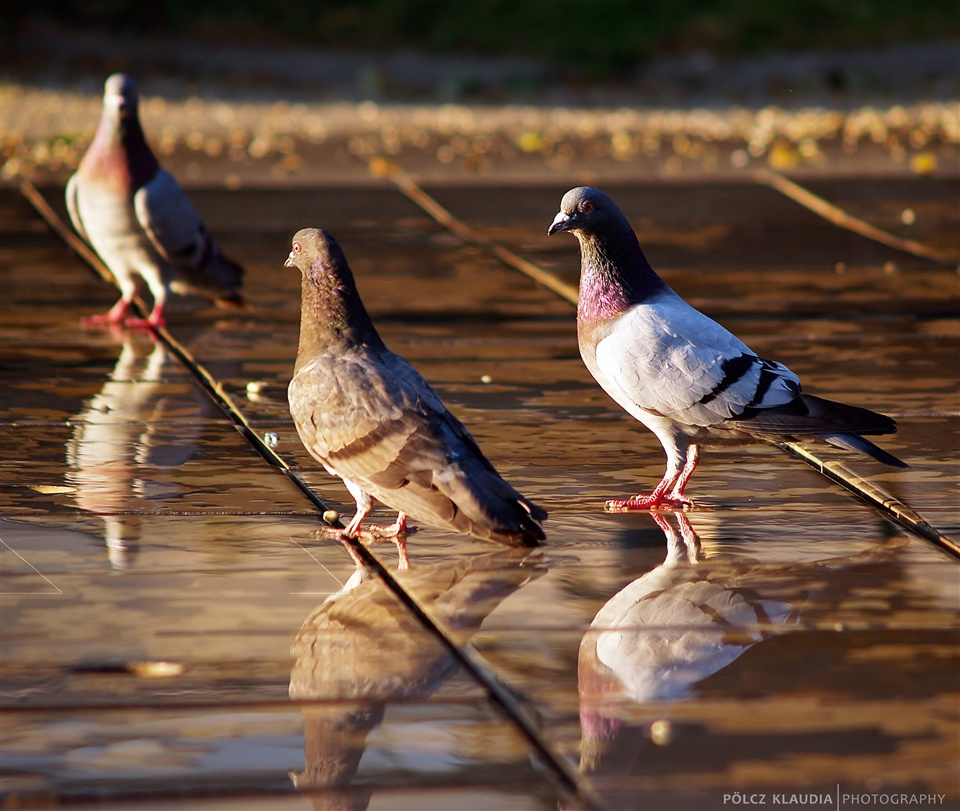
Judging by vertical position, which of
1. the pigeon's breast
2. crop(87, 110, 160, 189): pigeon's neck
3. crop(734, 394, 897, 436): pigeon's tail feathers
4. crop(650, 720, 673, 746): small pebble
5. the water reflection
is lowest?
the water reflection

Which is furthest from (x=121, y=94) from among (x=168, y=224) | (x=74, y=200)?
(x=168, y=224)

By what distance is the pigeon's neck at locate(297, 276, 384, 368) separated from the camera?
17.1 ft

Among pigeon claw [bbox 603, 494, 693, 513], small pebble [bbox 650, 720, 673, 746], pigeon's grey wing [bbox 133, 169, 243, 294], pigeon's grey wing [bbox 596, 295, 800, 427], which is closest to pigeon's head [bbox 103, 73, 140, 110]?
pigeon's grey wing [bbox 133, 169, 243, 294]

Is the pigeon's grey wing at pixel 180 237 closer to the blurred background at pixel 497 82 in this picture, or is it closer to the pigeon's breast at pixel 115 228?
the pigeon's breast at pixel 115 228

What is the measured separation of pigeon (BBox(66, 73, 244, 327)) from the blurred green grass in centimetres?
1547

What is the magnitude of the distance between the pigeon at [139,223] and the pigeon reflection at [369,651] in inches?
164

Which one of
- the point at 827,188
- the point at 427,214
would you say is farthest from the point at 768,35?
the point at 427,214

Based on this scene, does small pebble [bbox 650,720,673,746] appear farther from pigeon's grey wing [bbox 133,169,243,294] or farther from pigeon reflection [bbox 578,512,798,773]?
pigeon's grey wing [bbox 133,169,243,294]

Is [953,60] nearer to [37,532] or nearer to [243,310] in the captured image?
[243,310]

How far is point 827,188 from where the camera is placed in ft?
43.7

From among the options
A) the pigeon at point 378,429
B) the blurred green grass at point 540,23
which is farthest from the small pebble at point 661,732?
the blurred green grass at point 540,23

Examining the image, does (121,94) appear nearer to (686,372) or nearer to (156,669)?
(686,372)

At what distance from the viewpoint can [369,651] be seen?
13.6 feet

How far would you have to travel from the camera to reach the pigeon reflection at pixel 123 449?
5.29m
